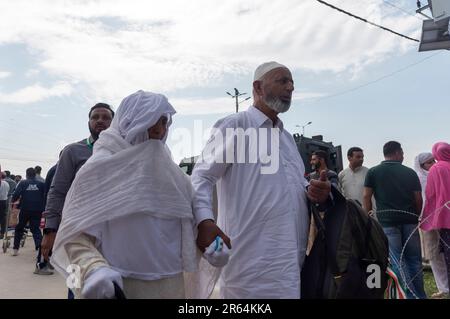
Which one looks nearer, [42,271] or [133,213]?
[133,213]

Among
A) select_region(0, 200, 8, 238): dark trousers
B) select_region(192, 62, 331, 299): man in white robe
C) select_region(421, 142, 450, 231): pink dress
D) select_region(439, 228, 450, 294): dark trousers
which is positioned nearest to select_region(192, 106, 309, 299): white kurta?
select_region(192, 62, 331, 299): man in white robe

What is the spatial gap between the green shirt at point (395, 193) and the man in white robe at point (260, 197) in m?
2.47

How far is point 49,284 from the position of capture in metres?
5.23

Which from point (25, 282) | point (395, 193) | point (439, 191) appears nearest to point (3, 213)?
point (25, 282)

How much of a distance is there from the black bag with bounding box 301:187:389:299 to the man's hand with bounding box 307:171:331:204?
5cm

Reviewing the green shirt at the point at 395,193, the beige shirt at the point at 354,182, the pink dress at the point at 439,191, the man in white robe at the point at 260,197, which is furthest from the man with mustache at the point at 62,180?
the beige shirt at the point at 354,182

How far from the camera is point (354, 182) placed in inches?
228

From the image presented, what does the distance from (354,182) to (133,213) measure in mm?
4690

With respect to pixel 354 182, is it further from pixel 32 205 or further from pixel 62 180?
pixel 32 205

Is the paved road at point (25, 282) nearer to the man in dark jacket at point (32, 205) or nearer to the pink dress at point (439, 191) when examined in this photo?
the man in dark jacket at point (32, 205)

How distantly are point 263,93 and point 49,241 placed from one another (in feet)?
5.50

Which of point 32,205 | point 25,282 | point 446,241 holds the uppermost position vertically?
point 32,205

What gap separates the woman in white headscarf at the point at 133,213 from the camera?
1586 millimetres

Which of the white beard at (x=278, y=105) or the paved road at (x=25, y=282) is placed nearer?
the white beard at (x=278, y=105)
